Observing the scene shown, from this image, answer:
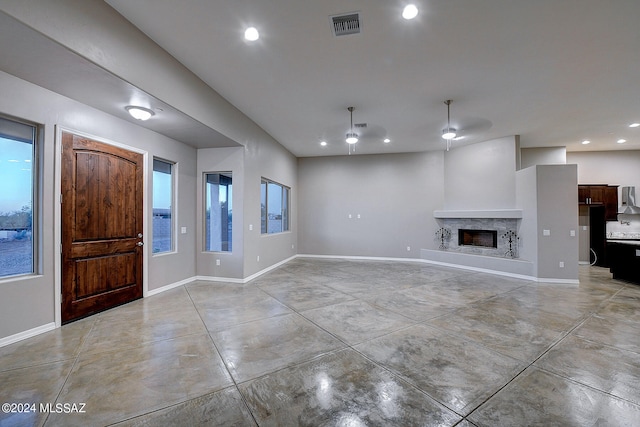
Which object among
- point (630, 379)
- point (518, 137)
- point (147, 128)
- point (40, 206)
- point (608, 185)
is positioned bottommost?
point (630, 379)

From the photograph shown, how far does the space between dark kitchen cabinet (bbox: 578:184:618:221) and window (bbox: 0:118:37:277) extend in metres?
11.5

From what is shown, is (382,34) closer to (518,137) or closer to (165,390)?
(165,390)

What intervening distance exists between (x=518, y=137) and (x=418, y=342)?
6.40 metres

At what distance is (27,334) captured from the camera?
9.72ft

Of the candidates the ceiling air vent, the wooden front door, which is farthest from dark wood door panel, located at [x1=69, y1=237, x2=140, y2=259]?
the ceiling air vent

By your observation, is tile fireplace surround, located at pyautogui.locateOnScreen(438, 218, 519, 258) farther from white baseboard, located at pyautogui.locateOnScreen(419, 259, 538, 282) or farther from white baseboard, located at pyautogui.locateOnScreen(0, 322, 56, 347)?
white baseboard, located at pyautogui.locateOnScreen(0, 322, 56, 347)

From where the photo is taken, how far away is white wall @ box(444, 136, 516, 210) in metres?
6.77

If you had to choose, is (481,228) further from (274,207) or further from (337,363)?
(337,363)

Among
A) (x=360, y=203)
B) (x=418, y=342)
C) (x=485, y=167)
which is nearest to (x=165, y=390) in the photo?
(x=418, y=342)

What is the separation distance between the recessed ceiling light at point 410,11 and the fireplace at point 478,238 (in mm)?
6281

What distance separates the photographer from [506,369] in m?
2.39

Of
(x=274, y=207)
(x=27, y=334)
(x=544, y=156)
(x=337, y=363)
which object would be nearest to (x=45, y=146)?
(x=27, y=334)

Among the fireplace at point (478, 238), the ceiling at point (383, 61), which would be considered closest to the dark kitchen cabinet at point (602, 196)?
the ceiling at point (383, 61)

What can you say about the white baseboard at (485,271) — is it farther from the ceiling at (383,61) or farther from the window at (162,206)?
the window at (162,206)
